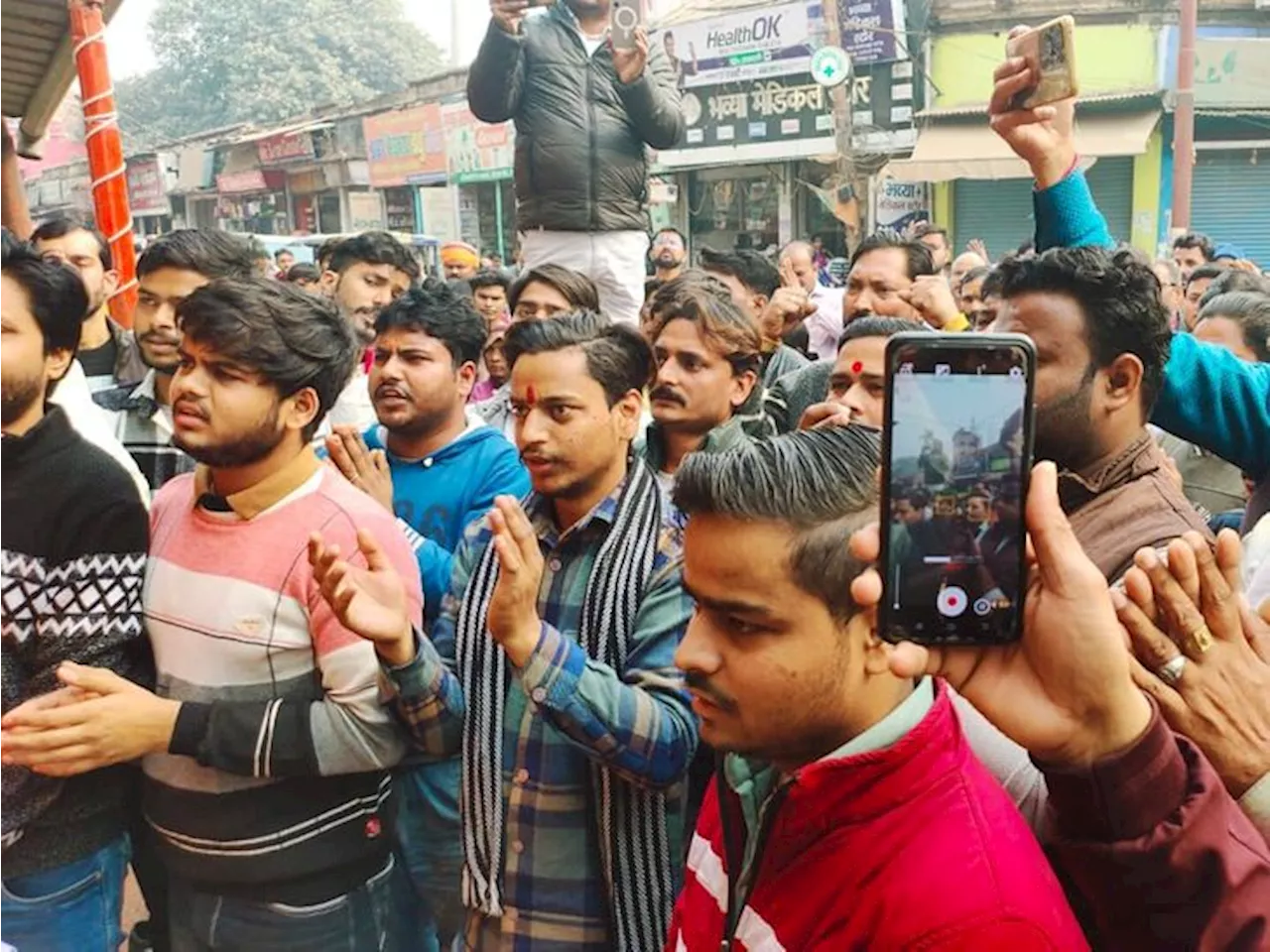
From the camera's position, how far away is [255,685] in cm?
192

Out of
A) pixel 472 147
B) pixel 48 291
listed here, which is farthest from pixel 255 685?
pixel 472 147

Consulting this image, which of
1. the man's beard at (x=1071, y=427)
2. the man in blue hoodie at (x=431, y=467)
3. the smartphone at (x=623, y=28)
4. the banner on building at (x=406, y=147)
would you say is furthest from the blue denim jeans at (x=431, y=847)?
the banner on building at (x=406, y=147)

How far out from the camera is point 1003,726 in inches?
40.6

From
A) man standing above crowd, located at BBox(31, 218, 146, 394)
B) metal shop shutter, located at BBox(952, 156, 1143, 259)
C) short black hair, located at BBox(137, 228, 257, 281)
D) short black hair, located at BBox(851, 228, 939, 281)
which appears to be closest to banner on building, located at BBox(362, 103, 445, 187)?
metal shop shutter, located at BBox(952, 156, 1143, 259)

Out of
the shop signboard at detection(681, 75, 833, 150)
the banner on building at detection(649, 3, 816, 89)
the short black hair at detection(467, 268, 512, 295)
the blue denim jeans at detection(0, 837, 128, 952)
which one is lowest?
the blue denim jeans at detection(0, 837, 128, 952)

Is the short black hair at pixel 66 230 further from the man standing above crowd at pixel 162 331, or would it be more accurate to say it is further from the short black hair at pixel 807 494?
the short black hair at pixel 807 494

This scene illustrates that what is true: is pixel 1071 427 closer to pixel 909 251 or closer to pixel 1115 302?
pixel 1115 302

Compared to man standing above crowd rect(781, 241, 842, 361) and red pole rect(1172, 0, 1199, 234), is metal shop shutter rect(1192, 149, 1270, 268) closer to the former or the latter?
red pole rect(1172, 0, 1199, 234)

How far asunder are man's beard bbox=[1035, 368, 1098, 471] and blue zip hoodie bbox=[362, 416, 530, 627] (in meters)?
1.24

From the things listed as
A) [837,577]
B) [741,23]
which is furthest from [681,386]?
[741,23]

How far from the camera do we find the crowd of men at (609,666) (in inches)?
41.8

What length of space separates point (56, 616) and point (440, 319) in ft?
4.31

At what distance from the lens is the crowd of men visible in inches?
41.8

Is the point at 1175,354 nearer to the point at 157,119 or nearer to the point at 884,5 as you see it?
the point at 884,5
